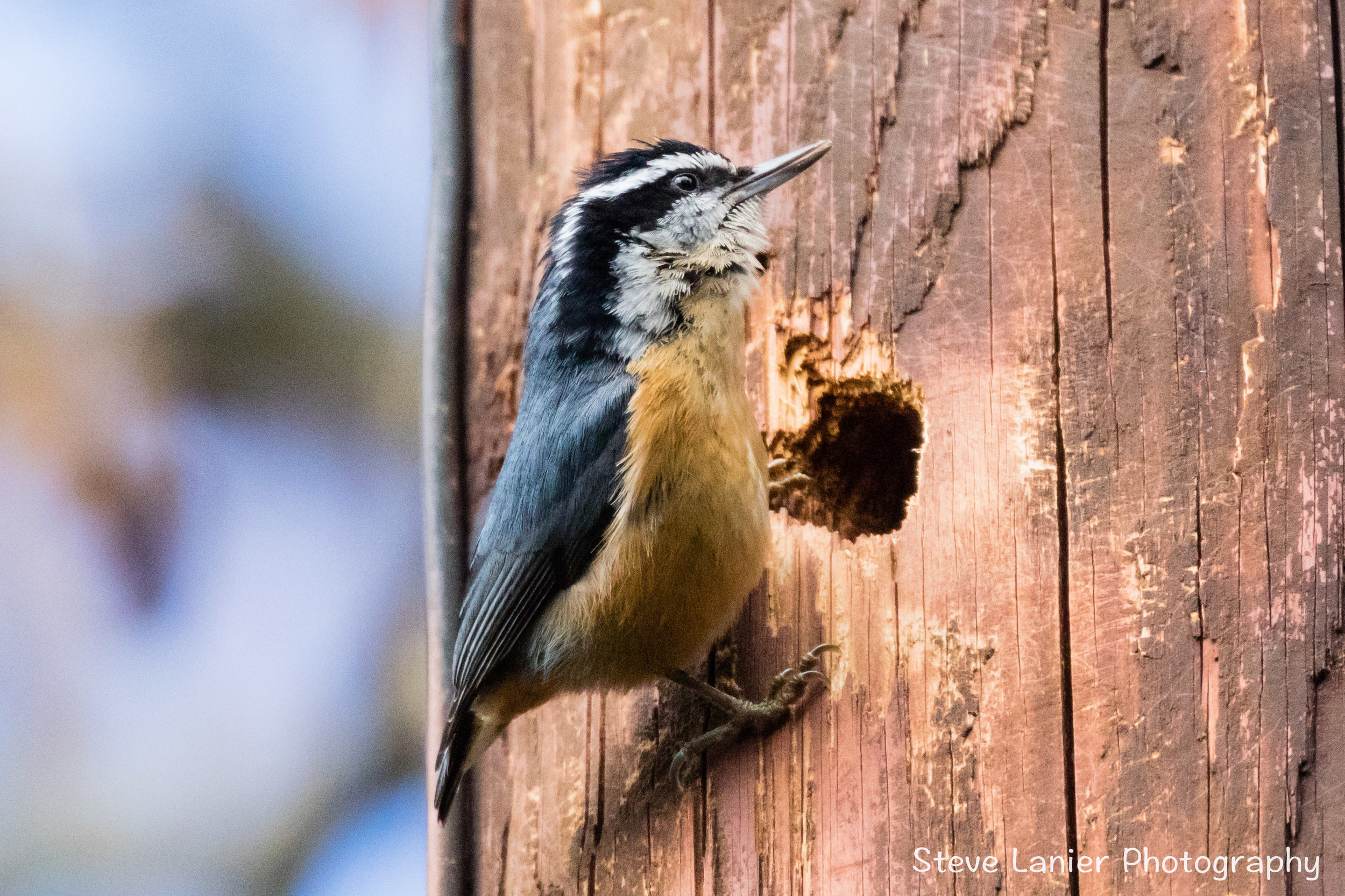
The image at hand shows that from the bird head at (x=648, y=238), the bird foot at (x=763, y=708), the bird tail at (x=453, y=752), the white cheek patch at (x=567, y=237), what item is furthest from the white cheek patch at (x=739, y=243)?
the bird tail at (x=453, y=752)

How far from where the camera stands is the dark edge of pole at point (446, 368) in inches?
107

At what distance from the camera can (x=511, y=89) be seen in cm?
286

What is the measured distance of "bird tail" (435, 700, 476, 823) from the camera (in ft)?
7.63

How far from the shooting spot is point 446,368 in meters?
2.81

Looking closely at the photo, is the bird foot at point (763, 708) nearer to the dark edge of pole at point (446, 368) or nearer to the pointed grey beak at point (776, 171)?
the dark edge of pole at point (446, 368)

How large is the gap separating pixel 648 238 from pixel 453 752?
123cm

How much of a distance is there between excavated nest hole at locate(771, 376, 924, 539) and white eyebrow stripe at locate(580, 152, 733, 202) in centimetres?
57

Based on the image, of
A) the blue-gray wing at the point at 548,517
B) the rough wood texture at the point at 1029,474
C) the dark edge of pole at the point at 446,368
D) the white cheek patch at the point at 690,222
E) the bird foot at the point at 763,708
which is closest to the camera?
the rough wood texture at the point at 1029,474

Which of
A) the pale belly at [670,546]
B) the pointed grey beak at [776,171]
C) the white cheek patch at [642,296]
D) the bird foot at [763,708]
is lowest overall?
the bird foot at [763,708]

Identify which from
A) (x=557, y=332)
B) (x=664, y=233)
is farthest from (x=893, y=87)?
(x=557, y=332)

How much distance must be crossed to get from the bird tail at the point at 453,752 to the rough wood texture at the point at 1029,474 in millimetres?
180

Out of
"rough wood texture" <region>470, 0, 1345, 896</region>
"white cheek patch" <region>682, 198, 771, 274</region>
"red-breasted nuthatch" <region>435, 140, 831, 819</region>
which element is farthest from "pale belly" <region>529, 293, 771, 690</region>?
"white cheek patch" <region>682, 198, 771, 274</region>

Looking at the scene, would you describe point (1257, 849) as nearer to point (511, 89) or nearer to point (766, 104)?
point (766, 104)

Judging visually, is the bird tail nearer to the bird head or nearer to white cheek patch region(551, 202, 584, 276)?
the bird head
